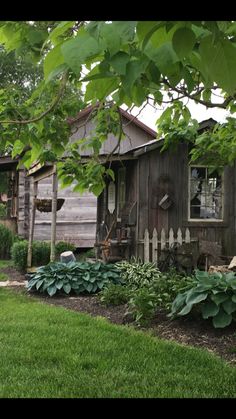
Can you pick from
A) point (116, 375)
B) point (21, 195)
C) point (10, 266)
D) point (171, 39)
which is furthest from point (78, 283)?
point (21, 195)

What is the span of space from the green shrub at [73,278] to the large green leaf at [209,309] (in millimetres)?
3498

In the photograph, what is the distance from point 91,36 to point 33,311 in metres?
6.60

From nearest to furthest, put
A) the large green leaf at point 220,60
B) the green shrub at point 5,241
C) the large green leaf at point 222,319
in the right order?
the large green leaf at point 220,60, the large green leaf at point 222,319, the green shrub at point 5,241

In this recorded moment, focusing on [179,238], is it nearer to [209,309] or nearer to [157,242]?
[157,242]

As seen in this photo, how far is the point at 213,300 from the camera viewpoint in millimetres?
5781

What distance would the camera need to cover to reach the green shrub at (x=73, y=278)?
30.1 feet

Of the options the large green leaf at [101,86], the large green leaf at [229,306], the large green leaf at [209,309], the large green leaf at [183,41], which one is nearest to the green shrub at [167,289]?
the large green leaf at [209,309]

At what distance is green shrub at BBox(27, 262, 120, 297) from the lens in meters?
9.18

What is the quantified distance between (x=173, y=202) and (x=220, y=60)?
10.9 meters

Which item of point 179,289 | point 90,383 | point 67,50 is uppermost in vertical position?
point 67,50

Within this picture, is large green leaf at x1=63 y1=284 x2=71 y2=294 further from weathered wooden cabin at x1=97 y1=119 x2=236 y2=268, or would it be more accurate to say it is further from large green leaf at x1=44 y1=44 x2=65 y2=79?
large green leaf at x1=44 y1=44 x2=65 y2=79

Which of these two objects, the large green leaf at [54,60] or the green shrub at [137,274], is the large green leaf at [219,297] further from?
the large green leaf at [54,60]
